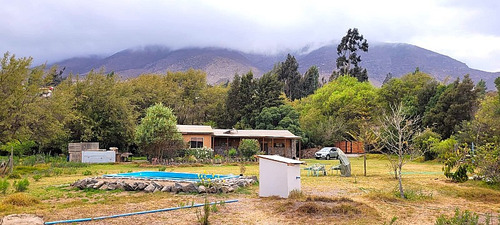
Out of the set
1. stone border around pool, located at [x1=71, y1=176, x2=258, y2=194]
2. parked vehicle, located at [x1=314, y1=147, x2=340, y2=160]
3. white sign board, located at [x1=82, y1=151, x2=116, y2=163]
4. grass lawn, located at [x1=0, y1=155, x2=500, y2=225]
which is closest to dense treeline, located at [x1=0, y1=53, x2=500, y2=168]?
white sign board, located at [x1=82, y1=151, x2=116, y2=163]

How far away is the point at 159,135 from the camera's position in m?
30.7

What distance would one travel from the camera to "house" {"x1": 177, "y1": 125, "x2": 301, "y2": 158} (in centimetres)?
3600

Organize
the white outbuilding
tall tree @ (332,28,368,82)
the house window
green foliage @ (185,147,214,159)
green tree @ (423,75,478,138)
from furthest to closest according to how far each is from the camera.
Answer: tall tree @ (332,28,368,82)
green tree @ (423,75,478,138)
the house window
green foliage @ (185,147,214,159)
the white outbuilding

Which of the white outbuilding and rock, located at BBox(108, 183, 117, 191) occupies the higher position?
the white outbuilding

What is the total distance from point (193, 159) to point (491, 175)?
1984cm

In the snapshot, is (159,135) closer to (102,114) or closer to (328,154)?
(102,114)

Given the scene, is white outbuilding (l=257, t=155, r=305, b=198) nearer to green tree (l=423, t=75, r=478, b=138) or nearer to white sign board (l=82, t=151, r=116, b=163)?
white sign board (l=82, t=151, r=116, b=163)

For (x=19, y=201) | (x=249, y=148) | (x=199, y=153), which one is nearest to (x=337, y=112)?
(x=249, y=148)

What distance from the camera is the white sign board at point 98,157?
1216 inches

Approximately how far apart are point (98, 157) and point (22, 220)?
23.6 metres

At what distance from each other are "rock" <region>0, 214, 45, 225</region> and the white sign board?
75.1 feet

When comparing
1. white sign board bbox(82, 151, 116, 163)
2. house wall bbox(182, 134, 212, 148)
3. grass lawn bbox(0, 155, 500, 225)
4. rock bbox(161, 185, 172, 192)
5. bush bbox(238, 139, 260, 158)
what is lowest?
grass lawn bbox(0, 155, 500, 225)

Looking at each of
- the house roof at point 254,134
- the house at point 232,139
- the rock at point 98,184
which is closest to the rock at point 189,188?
the rock at point 98,184

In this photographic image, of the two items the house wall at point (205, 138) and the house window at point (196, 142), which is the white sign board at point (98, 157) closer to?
the house wall at point (205, 138)
